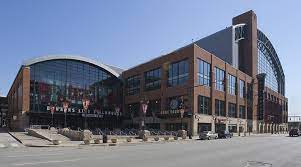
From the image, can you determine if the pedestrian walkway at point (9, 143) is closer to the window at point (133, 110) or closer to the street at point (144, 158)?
the street at point (144, 158)

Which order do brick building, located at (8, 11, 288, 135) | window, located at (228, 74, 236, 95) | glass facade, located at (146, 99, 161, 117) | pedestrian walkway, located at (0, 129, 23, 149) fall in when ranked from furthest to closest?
window, located at (228, 74, 236, 95) < glass facade, located at (146, 99, 161, 117) < brick building, located at (8, 11, 288, 135) < pedestrian walkway, located at (0, 129, 23, 149)

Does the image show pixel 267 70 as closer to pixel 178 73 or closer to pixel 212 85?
pixel 212 85

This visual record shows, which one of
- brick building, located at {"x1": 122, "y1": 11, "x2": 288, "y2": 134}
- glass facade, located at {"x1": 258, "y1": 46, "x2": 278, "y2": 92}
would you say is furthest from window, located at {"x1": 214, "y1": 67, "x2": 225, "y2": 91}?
glass facade, located at {"x1": 258, "y1": 46, "x2": 278, "y2": 92}

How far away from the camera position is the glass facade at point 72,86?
70.8 metres

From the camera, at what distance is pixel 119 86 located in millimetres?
88562

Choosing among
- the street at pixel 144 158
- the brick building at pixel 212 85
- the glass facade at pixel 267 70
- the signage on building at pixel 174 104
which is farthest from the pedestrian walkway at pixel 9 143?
the glass facade at pixel 267 70

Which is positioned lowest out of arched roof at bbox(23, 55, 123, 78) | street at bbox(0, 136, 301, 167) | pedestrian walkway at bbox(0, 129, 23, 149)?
pedestrian walkway at bbox(0, 129, 23, 149)

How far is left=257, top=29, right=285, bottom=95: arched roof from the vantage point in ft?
335

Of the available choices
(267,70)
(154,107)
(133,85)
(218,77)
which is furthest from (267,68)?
(154,107)

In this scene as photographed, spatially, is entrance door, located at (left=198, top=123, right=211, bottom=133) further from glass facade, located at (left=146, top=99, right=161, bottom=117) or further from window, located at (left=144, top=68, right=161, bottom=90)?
window, located at (left=144, top=68, right=161, bottom=90)

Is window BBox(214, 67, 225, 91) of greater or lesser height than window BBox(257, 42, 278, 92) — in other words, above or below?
below

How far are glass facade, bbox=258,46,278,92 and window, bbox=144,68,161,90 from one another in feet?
116

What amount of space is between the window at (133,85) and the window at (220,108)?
19.2 metres

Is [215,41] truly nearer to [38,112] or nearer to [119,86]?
[119,86]
